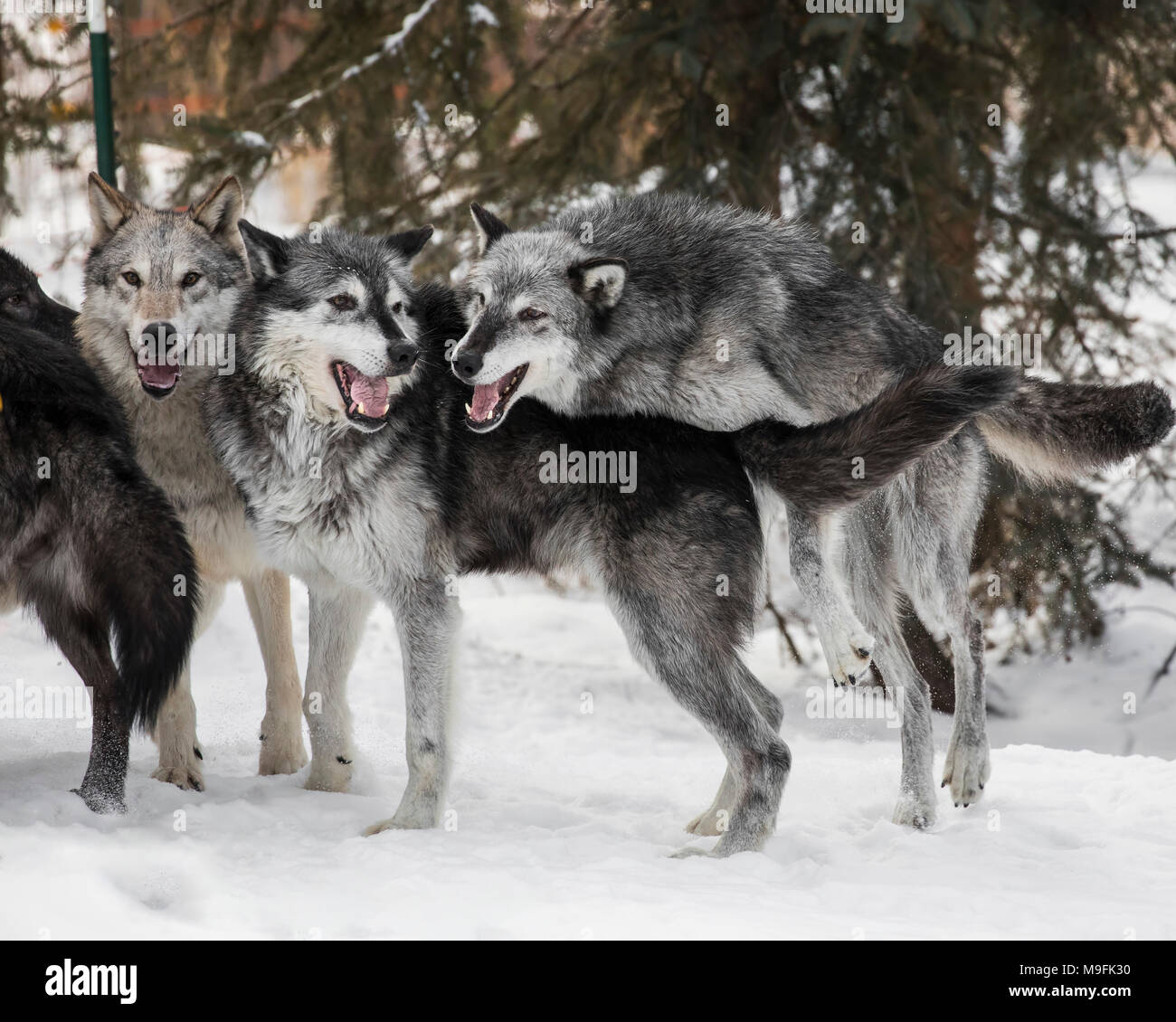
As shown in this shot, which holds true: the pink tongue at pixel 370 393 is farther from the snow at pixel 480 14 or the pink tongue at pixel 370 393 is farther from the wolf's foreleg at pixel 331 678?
the snow at pixel 480 14

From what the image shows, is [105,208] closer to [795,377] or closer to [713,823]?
[795,377]

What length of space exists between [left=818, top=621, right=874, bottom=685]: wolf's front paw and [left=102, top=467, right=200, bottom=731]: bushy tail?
2.29 m

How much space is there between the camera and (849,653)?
4387mm

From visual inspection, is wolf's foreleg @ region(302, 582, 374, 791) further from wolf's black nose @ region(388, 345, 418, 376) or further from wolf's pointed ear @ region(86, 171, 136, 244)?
wolf's pointed ear @ region(86, 171, 136, 244)

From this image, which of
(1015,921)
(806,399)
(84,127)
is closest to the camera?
(1015,921)

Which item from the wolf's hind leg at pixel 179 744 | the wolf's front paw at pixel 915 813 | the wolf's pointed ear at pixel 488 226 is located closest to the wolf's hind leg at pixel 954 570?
the wolf's front paw at pixel 915 813

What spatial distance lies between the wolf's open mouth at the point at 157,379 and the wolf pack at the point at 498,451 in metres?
0.01

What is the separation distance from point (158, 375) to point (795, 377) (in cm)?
251

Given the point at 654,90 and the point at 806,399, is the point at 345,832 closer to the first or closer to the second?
the point at 806,399

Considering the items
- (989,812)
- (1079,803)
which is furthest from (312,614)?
(1079,803)

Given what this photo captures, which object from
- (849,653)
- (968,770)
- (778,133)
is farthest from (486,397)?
(778,133)

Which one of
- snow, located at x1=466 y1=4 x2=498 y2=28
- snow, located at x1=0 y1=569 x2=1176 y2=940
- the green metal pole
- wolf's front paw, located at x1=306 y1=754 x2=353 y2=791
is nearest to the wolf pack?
wolf's front paw, located at x1=306 y1=754 x2=353 y2=791

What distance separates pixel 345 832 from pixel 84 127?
580 centimetres

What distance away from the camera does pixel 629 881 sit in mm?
3818
